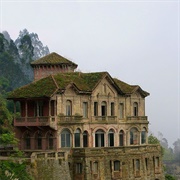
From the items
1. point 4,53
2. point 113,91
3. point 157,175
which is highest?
point 4,53

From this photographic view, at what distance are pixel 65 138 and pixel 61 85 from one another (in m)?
5.27

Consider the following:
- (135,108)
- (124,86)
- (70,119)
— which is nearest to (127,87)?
(124,86)

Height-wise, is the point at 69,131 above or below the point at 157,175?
above

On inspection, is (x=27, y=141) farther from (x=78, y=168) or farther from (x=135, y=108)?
(x=135, y=108)

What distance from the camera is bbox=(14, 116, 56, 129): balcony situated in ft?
201

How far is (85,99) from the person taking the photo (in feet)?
214

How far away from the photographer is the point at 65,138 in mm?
62312

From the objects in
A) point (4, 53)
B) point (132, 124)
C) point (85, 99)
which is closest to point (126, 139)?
point (132, 124)

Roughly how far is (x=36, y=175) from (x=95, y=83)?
50.3 feet

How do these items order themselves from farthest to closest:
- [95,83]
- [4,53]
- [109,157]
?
[4,53]
[95,83]
[109,157]

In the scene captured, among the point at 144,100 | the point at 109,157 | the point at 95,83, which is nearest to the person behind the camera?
the point at 109,157

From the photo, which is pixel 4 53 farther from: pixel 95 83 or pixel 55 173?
pixel 55 173

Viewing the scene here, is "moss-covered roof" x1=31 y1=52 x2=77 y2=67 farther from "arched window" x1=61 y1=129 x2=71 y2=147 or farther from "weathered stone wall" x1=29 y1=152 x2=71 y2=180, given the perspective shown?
"weathered stone wall" x1=29 y1=152 x2=71 y2=180

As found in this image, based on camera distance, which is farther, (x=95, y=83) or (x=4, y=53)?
(x=4, y=53)
